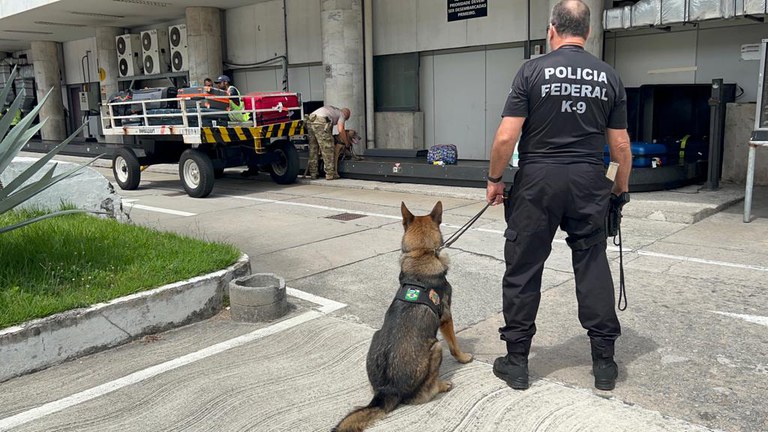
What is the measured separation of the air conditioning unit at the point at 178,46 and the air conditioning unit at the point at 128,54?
80.6 inches

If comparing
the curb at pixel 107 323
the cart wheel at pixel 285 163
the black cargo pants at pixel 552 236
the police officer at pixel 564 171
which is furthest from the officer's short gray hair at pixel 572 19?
the cart wheel at pixel 285 163

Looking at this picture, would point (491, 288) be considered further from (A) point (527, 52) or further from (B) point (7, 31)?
(B) point (7, 31)

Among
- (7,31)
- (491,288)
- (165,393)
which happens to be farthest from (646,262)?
(7,31)

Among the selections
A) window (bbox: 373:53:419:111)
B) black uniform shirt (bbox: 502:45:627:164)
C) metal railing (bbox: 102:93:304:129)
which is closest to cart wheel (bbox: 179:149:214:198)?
metal railing (bbox: 102:93:304:129)

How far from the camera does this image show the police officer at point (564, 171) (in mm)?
3322

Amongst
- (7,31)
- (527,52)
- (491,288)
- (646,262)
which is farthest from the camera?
(7,31)

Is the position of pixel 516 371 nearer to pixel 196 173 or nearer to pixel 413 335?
pixel 413 335

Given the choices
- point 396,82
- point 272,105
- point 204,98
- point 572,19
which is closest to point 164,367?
point 572,19

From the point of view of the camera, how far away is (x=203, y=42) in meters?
17.9

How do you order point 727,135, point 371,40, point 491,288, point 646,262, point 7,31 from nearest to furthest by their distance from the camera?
point 491,288 < point 646,262 < point 727,135 < point 371,40 < point 7,31

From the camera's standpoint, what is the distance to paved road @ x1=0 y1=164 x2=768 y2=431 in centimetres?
333

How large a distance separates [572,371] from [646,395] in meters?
0.47

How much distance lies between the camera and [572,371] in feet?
12.5

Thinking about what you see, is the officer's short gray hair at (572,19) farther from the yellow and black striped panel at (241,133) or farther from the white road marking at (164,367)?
the yellow and black striped panel at (241,133)
